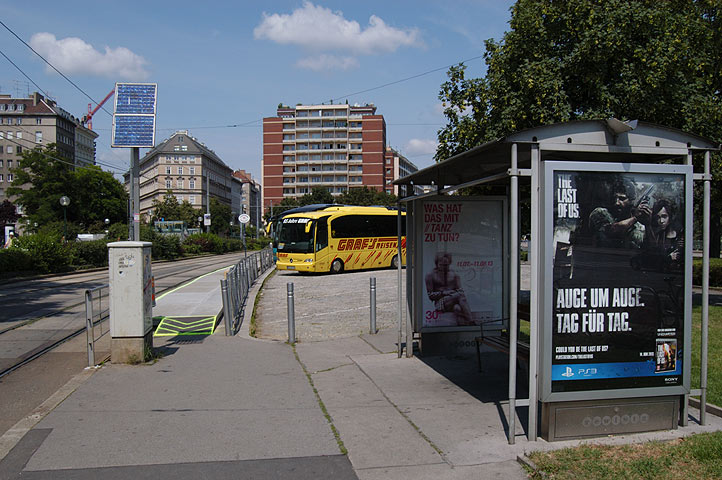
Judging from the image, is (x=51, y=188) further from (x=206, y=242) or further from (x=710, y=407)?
(x=710, y=407)

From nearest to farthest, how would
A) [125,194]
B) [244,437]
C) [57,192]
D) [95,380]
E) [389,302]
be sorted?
[244,437] < [95,380] < [389,302] < [57,192] < [125,194]

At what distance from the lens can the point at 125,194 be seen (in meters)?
86.4

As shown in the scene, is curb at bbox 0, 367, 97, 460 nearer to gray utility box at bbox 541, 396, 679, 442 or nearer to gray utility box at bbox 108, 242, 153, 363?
gray utility box at bbox 108, 242, 153, 363

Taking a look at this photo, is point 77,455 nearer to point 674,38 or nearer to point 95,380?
point 95,380

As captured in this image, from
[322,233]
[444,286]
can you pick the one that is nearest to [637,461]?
→ [444,286]

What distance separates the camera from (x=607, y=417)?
4.95 m

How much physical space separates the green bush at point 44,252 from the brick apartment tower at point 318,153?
307 ft

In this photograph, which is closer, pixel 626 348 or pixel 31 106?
pixel 626 348

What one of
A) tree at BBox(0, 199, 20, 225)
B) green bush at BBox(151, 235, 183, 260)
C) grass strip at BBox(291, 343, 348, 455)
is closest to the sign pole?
grass strip at BBox(291, 343, 348, 455)

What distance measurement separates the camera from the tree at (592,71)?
1074 centimetres

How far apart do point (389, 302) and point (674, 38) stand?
892cm

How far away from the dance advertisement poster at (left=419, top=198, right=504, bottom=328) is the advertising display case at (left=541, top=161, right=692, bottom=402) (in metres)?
3.37

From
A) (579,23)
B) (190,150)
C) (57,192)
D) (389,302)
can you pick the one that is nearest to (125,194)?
(57,192)

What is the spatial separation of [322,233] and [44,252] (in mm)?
12647
